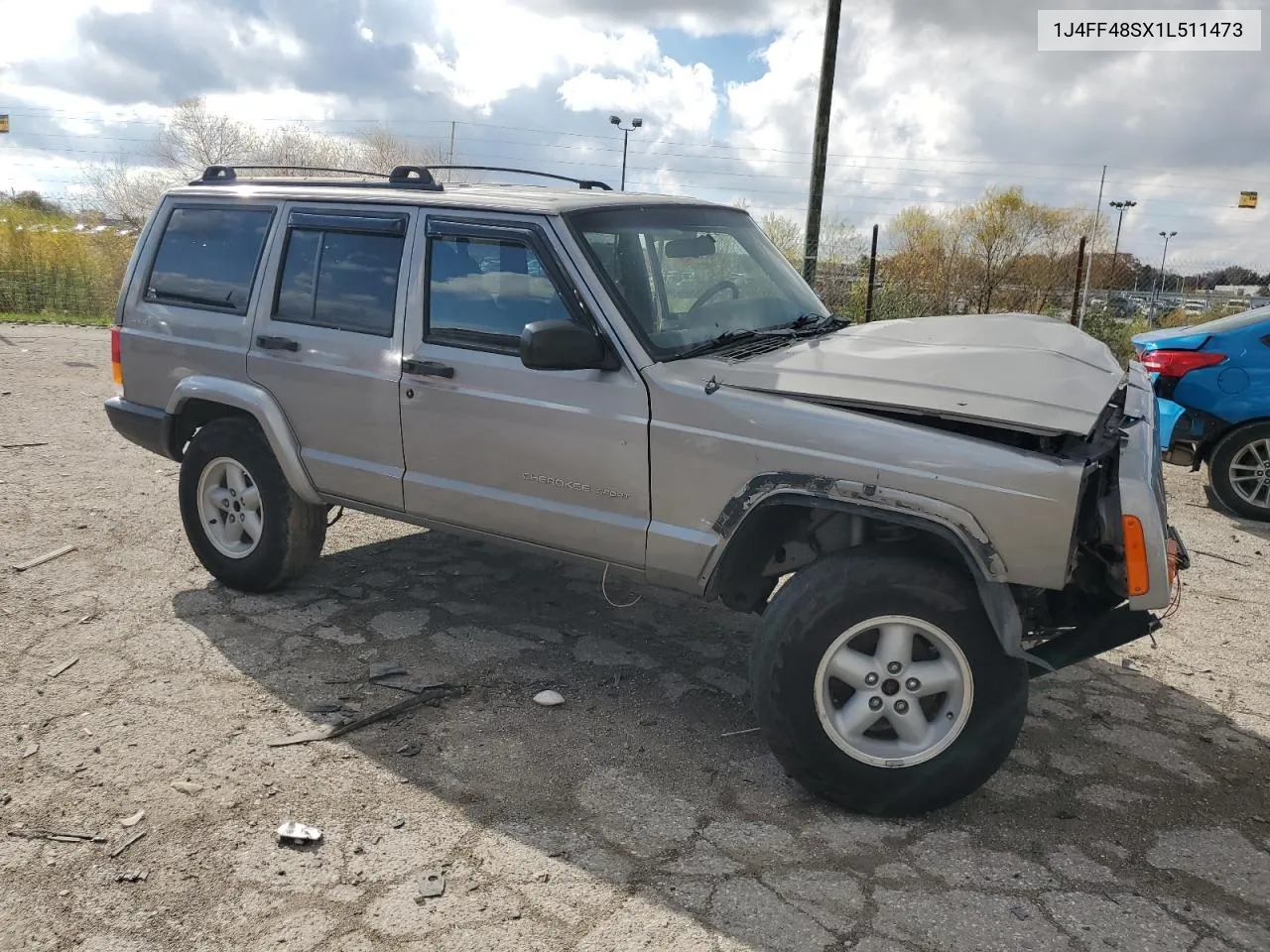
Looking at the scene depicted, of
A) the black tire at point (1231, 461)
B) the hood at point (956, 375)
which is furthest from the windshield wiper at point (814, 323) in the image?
the black tire at point (1231, 461)

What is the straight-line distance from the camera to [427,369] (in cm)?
409

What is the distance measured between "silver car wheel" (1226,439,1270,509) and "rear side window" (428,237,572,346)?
5544 mm

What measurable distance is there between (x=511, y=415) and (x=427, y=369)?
1.51 ft

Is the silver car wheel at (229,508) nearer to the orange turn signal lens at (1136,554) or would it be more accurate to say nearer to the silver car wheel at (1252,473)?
the orange turn signal lens at (1136,554)

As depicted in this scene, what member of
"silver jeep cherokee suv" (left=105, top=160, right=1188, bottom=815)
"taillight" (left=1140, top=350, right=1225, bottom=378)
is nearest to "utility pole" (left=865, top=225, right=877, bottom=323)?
"taillight" (left=1140, top=350, right=1225, bottom=378)

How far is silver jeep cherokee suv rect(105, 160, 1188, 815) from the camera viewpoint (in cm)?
310

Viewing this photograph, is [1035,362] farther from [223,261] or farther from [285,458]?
[223,261]

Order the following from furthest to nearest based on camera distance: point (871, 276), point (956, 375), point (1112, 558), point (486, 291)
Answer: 1. point (871, 276)
2. point (486, 291)
3. point (956, 375)
4. point (1112, 558)

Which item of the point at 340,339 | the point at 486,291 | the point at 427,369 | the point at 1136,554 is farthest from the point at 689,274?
the point at 1136,554

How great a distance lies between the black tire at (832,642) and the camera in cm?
312

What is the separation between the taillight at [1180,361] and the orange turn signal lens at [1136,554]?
4869mm

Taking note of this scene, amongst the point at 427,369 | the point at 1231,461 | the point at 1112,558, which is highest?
the point at 427,369

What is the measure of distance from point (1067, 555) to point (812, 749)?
1.00m

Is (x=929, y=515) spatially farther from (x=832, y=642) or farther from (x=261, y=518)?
(x=261, y=518)
